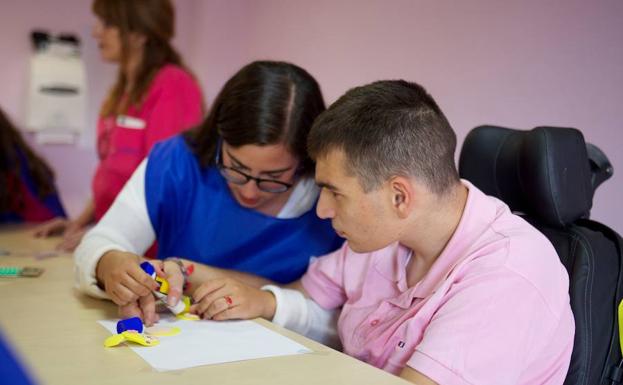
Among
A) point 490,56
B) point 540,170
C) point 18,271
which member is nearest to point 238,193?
point 18,271

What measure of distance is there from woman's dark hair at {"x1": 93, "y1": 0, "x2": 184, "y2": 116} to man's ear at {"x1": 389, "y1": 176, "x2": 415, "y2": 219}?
1.48m

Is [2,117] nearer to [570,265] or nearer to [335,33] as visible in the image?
[335,33]

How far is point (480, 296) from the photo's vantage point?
1067mm

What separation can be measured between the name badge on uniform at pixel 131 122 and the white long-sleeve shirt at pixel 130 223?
2.43 ft

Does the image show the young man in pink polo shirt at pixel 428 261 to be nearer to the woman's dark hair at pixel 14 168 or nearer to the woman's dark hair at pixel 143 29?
the woman's dark hair at pixel 143 29

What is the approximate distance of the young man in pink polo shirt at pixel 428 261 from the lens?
1.04 m

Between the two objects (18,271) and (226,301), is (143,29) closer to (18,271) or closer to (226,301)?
(18,271)

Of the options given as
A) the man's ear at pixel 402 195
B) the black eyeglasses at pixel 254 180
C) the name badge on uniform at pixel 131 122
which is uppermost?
the man's ear at pixel 402 195

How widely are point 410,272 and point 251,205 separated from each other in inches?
20.1

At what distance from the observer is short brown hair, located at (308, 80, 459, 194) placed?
1.18 m

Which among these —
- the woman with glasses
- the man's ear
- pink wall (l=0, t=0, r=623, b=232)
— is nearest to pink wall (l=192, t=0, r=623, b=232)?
pink wall (l=0, t=0, r=623, b=232)

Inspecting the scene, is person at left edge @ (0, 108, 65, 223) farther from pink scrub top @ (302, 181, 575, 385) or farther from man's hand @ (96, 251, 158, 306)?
pink scrub top @ (302, 181, 575, 385)

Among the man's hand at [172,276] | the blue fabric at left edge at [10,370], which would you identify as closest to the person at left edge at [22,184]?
the man's hand at [172,276]

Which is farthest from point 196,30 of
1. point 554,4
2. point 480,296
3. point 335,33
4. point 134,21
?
point 480,296
